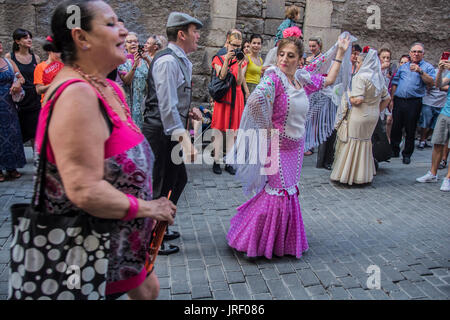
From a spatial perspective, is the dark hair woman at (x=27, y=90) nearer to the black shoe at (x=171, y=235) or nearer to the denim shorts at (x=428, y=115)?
the black shoe at (x=171, y=235)

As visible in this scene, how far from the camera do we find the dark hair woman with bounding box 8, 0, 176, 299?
1343 millimetres

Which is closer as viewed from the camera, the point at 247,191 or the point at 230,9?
the point at 247,191

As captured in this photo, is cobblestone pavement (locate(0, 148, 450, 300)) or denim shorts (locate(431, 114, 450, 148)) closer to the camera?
Result: cobblestone pavement (locate(0, 148, 450, 300))

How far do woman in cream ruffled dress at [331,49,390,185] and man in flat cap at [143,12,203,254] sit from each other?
310 cm

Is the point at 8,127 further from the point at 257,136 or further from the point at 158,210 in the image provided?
the point at 158,210

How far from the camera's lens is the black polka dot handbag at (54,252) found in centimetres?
137

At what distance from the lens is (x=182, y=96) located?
10.6 ft

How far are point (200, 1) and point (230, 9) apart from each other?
620 millimetres

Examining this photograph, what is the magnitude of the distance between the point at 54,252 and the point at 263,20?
7620 mm

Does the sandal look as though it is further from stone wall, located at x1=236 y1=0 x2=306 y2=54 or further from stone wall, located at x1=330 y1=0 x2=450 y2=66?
stone wall, located at x1=330 y1=0 x2=450 y2=66

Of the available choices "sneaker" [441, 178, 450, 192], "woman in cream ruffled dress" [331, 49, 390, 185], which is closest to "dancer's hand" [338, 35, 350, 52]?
"woman in cream ruffled dress" [331, 49, 390, 185]

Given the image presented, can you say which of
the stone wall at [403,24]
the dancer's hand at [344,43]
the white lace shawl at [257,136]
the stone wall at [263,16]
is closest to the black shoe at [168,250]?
the white lace shawl at [257,136]
